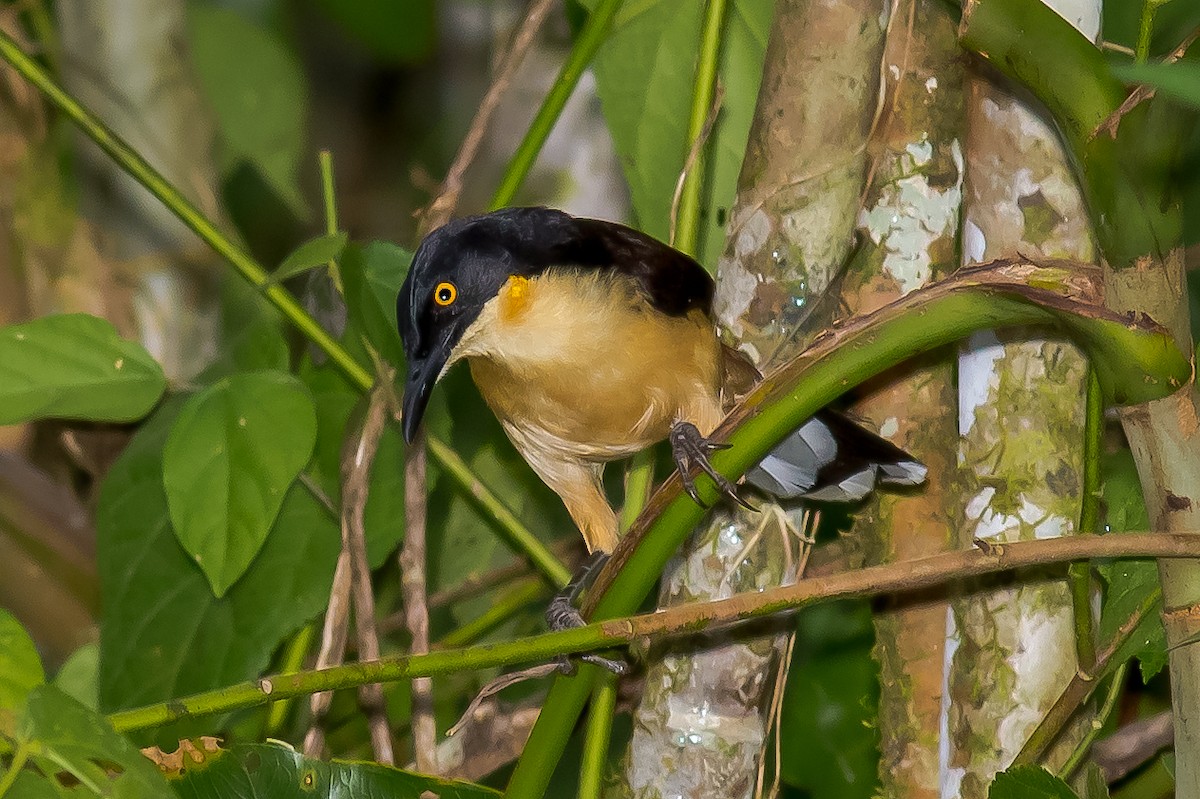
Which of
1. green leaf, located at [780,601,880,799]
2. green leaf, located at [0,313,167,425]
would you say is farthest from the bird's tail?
green leaf, located at [0,313,167,425]

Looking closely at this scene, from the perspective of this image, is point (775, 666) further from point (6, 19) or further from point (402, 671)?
point (6, 19)

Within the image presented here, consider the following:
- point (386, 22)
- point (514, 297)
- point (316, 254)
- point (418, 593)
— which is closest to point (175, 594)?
point (418, 593)

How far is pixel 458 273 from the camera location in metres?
2.02

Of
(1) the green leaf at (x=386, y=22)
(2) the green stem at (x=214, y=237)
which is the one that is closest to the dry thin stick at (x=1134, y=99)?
(2) the green stem at (x=214, y=237)

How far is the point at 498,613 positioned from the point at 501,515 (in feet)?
1.67

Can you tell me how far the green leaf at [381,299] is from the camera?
2223 mm

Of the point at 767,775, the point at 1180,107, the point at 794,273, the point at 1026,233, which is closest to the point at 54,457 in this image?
the point at 767,775

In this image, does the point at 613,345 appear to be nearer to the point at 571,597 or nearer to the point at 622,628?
the point at 571,597

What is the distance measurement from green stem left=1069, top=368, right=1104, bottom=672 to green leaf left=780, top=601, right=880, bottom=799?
70 centimetres

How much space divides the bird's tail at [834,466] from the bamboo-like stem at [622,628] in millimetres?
677

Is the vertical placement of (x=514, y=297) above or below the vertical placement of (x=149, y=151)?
below

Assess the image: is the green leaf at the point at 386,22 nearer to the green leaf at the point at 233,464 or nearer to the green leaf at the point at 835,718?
the green leaf at the point at 233,464

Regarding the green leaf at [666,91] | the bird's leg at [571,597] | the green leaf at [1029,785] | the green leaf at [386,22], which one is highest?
the green leaf at [386,22]

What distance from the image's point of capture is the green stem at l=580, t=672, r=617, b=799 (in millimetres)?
1760
